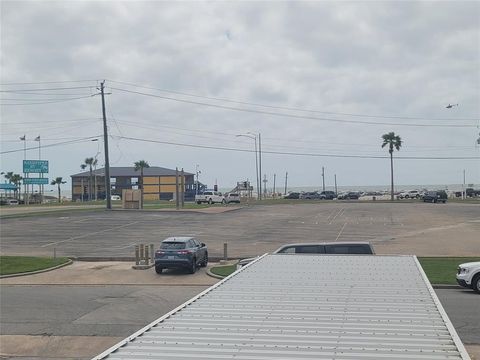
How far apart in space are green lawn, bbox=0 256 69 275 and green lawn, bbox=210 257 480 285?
27.1 feet

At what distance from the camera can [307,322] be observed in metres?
6.53

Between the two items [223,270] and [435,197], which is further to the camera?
[435,197]

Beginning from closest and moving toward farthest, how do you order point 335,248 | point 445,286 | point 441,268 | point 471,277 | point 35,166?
1. point 335,248
2. point 471,277
3. point 445,286
4. point 441,268
5. point 35,166

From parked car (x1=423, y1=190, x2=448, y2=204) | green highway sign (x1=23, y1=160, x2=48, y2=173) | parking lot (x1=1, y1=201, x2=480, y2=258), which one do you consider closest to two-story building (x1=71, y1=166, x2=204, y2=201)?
green highway sign (x1=23, y1=160, x2=48, y2=173)

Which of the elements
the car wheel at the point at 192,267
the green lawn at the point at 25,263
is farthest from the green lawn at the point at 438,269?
the green lawn at the point at 25,263

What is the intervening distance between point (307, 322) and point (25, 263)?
78.8ft

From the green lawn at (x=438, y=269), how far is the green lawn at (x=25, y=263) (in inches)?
326

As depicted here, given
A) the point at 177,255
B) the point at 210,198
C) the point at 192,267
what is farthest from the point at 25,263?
the point at 210,198

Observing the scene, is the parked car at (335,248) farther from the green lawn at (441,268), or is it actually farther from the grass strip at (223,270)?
the grass strip at (223,270)

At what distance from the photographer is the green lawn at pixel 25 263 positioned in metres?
26.1

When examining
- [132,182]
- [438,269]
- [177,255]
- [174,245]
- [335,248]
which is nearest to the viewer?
[335,248]

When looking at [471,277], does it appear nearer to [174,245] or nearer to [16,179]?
[174,245]

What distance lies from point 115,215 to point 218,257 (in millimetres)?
29014

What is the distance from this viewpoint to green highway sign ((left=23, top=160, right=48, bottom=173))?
10369 centimetres
